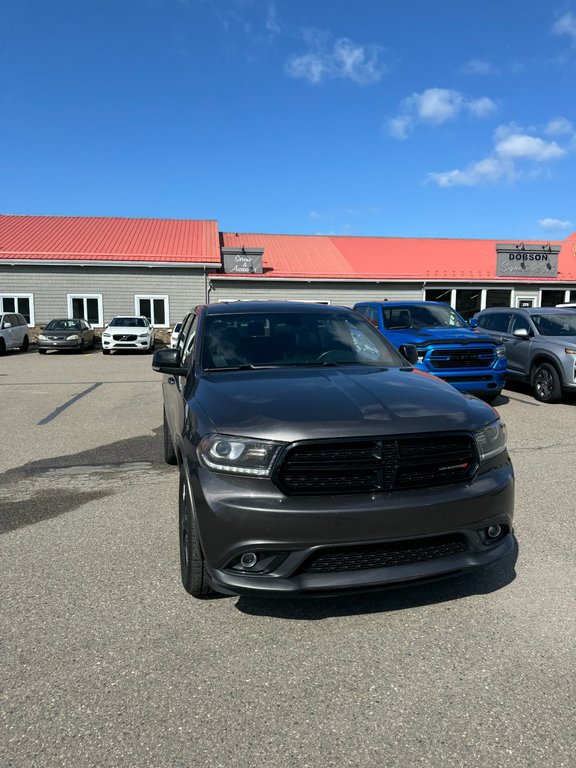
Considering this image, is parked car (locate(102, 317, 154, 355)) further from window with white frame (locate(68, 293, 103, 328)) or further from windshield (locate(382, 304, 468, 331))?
windshield (locate(382, 304, 468, 331))

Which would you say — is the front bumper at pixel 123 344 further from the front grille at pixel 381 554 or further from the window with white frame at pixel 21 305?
the front grille at pixel 381 554

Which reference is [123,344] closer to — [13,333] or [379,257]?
[13,333]

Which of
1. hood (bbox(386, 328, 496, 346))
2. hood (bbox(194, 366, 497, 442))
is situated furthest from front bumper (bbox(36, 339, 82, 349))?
hood (bbox(194, 366, 497, 442))

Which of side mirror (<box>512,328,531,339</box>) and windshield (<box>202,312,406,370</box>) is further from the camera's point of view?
side mirror (<box>512,328,531,339</box>)

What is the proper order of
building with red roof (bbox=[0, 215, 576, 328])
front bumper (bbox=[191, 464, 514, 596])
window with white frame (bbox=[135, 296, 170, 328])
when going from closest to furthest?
front bumper (bbox=[191, 464, 514, 596]), building with red roof (bbox=[0, 215, 576, 328]), window with white frame (bbox=[135, 296, 170, 328])

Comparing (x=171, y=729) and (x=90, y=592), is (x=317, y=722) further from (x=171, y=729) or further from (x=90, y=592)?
(x=90, y=592)

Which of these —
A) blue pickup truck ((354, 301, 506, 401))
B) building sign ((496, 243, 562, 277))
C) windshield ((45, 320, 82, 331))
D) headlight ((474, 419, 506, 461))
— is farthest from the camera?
building sign ((496, 243, 562, 277))

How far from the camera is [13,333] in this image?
22.0 meters

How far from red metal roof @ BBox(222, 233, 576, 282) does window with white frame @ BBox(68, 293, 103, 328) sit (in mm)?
8130

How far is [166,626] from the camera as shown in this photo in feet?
9.39

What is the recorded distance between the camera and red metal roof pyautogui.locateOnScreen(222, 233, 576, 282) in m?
27.3

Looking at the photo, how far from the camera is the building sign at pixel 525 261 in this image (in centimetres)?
2855

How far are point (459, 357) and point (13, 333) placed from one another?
19.1 metres

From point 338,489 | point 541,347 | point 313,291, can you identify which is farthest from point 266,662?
point 313,291
